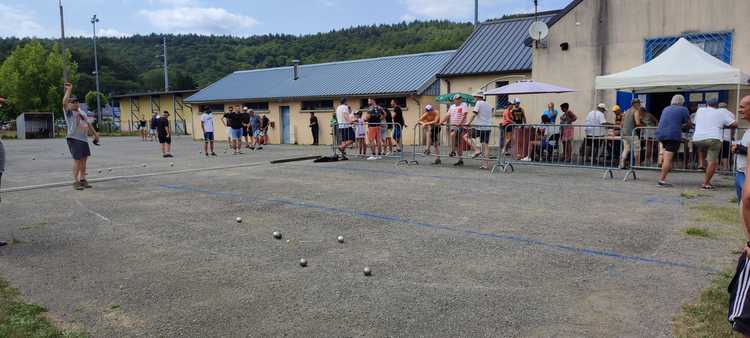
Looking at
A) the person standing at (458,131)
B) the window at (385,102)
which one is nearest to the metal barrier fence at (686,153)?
the person standing at (458,131)

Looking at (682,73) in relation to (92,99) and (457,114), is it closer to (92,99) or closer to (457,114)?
(457,114)

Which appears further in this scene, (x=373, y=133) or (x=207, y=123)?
(x=207, y=123)

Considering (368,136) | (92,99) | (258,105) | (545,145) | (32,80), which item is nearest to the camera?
(545,145)

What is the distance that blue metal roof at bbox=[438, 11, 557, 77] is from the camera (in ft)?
70.8

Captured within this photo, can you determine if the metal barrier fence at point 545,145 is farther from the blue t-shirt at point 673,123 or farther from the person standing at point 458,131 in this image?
the blue t-shirt at point 673,123

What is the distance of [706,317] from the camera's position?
3.66 m

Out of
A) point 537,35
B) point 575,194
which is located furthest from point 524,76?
point 575,194

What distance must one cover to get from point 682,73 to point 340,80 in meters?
21.2

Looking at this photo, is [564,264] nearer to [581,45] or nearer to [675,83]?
[675,83]

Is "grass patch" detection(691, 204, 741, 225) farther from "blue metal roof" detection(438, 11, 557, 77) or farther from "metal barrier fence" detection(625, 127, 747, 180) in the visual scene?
"blue metal roof" detection(438, 11, 557, 77)

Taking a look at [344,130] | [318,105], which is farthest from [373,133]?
[318,105]

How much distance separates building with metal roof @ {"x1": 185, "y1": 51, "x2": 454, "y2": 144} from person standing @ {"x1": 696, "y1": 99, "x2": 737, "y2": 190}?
16286mm

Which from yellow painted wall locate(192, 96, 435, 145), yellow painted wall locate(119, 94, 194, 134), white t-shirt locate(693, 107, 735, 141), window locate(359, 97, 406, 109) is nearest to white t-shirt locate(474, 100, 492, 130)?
white t-shirt locate(693, 107, 735, 141)

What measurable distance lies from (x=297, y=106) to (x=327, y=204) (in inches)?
927
